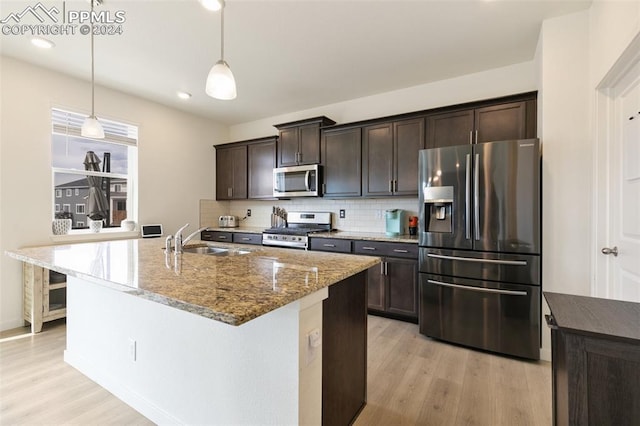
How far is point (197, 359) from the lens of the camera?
1480 millimetres

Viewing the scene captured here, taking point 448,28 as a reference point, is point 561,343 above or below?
below

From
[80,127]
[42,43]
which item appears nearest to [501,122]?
[42,43]

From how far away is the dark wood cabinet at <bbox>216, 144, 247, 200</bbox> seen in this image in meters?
4.81

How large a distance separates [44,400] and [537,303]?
11.6 ft

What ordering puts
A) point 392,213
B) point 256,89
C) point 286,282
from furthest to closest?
point 256,89 < point 392,213 < point 286,282

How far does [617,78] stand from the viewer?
1.88 m

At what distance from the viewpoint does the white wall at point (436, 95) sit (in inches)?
120

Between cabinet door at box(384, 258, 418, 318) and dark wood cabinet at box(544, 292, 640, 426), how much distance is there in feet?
6.62

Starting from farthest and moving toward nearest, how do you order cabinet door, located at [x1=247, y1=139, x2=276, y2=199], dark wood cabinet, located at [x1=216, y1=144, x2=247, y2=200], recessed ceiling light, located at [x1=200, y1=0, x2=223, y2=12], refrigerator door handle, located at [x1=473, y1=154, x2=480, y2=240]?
1. dark wood cabinet, located at [x1=216, y1=144, x2=247, y2=200]
2. cabinet door, located at [x1=247, y1=139, x2=276, y2=199]
3. refrigerator door handle, located at [x1=473, y1=154, x2=480, y2=240]
4. recessed ceiling light, located at [x1=200, y1=0, x2=223, y2=12]

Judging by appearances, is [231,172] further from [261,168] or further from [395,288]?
[395,288]

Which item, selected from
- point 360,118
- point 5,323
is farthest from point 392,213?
point 5,323

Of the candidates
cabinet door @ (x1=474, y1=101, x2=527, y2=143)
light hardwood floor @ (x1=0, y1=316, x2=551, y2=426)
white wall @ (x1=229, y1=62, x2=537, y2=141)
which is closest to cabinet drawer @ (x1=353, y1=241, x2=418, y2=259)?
light hardwood floor @ (x1=0, y1=316, x2=551, y2=426)

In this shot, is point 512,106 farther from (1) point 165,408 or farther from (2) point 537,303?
(1) point 165,408

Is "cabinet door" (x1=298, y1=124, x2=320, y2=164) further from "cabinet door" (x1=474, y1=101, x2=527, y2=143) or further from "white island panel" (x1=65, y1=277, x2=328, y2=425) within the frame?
"white island panel" (x1=65, y1=277, x2=328, y2=425)
